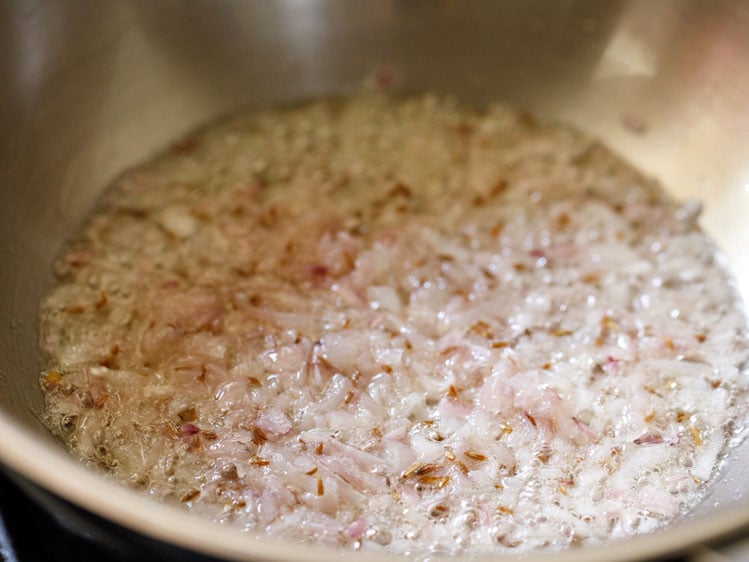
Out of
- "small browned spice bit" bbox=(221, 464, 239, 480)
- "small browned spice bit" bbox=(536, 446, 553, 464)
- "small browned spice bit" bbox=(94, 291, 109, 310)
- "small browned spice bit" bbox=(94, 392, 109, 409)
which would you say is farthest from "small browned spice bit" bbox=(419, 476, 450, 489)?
"small browned spice bit" bbox=(94, 291, 109, 310)

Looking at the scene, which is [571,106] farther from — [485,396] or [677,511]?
[677,511]

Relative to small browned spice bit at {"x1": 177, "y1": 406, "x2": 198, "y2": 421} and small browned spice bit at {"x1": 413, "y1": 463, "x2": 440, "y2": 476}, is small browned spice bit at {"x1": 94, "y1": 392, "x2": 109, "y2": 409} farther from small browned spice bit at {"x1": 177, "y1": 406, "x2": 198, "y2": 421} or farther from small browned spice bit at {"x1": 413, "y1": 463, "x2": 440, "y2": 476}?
small browned spice bit at {"x1": 413, "y1": 463, "x2": 440, "y2": 476}

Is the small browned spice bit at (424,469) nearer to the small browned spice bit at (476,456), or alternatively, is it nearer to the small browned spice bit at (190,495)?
the small browned spice bit at (476,456)

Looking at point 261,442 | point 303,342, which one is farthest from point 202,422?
point 303,342

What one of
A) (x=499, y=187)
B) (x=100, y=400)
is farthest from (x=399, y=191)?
(x=100, y=400)

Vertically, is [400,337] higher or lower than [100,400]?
higher

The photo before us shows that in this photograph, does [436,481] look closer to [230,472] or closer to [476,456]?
[476,456]

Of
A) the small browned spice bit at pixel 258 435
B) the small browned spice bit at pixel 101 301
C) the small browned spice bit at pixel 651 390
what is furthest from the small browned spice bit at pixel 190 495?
the small browned spice bit at pixel 651 390
